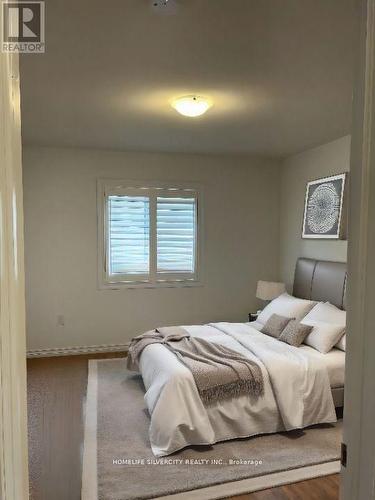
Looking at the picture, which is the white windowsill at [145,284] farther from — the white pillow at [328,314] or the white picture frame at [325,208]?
the white pillow at [328,314]

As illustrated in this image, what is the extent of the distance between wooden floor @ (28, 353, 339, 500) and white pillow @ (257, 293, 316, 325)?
170cm

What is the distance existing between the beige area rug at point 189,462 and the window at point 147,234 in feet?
6.72

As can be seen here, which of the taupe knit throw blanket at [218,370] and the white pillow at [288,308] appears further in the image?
the white pillow at [288,308]

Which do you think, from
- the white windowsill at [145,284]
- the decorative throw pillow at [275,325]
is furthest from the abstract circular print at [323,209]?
the white windowsill at [145,284]

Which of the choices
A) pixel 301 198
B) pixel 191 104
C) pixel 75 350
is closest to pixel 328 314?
pixel 301 198

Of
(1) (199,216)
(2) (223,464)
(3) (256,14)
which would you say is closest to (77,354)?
(1) (199,216)

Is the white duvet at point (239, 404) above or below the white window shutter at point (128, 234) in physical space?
below

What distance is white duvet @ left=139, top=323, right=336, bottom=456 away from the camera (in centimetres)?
267

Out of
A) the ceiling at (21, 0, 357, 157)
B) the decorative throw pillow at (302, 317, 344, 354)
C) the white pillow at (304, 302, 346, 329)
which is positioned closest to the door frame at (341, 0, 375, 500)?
the ceiling at (21, 0, 357, 157)

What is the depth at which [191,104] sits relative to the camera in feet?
9.74

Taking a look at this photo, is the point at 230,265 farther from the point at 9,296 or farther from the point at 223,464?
the point at 9,296

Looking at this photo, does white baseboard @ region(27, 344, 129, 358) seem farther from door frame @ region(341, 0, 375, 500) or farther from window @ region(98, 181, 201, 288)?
door frame @ region(341, 0, 375, 500)

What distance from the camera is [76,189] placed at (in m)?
4.76

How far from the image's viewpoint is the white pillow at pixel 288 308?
3.94 meters
